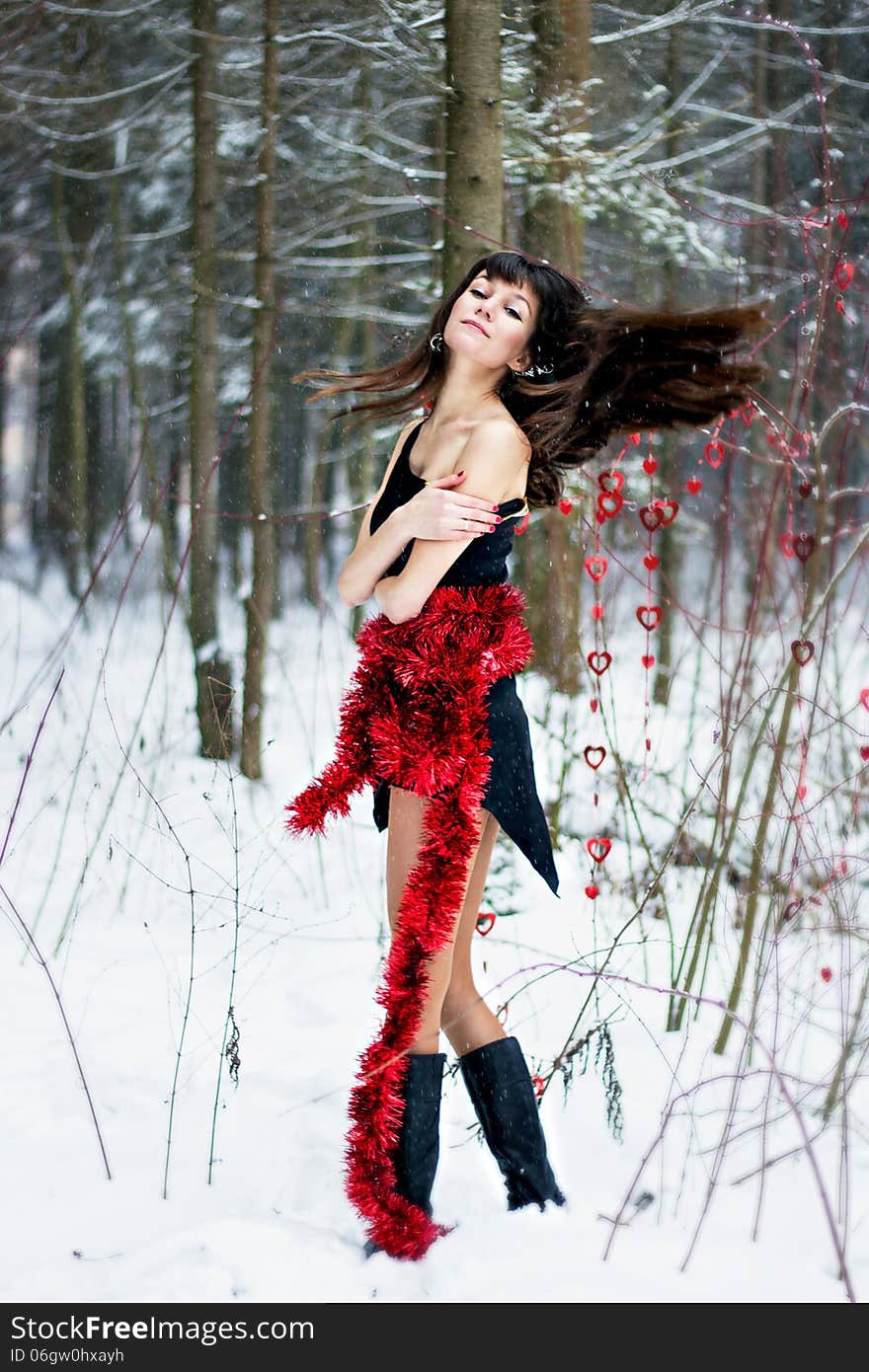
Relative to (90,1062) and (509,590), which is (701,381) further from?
(90,1062)

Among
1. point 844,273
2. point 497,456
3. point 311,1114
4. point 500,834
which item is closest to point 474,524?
point 497,456

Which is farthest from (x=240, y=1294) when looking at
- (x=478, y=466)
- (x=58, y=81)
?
(x=58, y=81)

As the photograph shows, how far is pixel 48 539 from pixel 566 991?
34.1ft

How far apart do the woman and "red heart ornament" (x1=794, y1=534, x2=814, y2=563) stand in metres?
0.33

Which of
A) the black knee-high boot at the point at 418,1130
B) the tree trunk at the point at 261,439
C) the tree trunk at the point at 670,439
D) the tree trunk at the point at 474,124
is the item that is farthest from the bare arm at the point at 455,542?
the tree trunk at the point at 261,439

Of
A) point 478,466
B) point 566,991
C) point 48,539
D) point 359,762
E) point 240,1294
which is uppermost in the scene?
point 478,466

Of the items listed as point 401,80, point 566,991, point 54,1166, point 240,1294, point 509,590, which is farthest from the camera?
point 401,80

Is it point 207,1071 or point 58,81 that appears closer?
point 207,1071

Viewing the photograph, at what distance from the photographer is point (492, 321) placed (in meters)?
2.14

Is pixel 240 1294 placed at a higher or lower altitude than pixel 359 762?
lower

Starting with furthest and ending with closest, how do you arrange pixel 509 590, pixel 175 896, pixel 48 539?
1. pixel 48 539
2. pixel 175 896
3. pixel 509 590

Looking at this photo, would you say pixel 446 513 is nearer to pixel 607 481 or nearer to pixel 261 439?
pixel 607 481

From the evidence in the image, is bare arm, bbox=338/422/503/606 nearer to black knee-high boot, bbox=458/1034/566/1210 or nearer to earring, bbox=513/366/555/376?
earring, bbox=513/366/555/376

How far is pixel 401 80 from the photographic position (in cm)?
531
